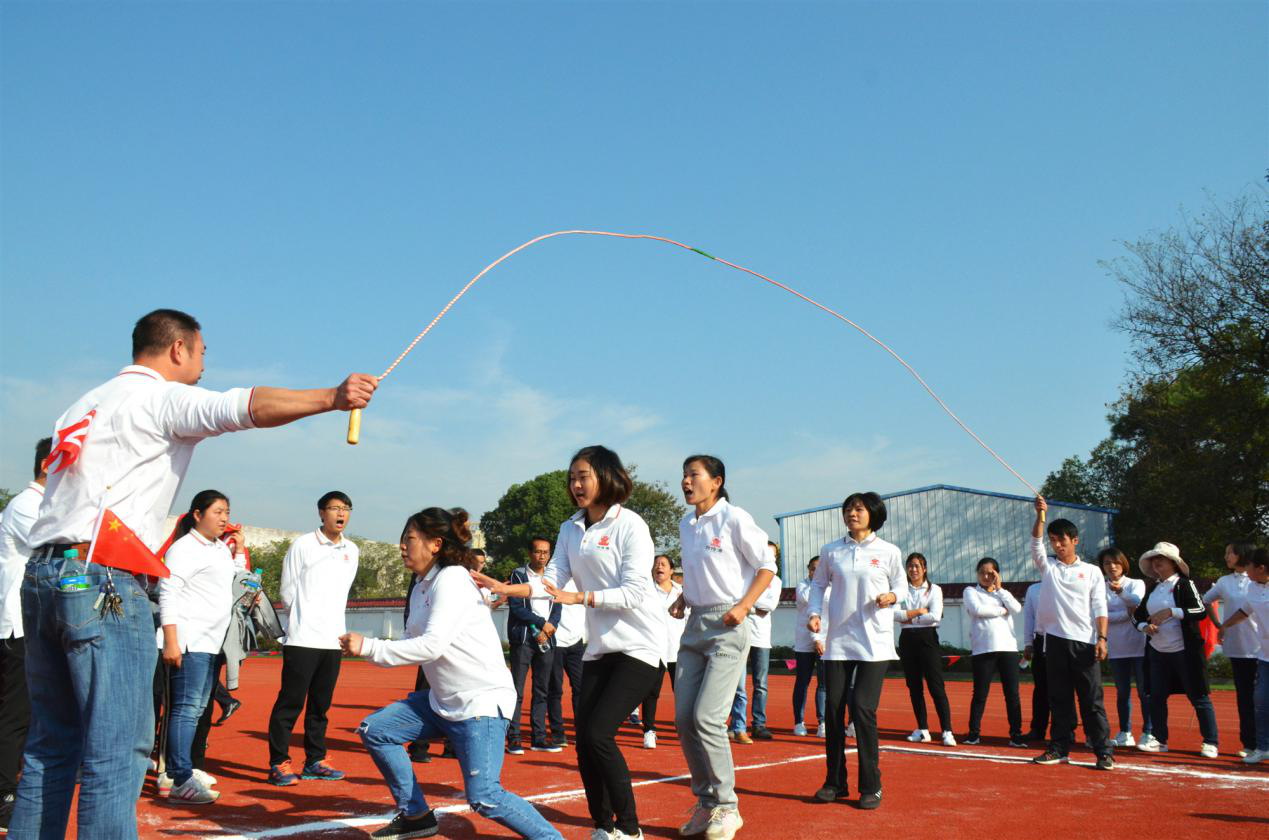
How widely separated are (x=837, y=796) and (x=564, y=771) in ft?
8.12

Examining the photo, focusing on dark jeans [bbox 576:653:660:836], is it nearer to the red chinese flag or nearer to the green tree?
the red chinese flag

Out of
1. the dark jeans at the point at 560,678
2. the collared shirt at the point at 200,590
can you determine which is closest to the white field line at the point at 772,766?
the collared shirt at the point at 200,590

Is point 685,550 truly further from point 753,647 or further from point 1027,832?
point 753,647

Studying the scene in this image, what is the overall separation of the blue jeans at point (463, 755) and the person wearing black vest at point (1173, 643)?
7.62 m

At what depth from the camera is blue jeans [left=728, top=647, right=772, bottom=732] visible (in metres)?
11.1

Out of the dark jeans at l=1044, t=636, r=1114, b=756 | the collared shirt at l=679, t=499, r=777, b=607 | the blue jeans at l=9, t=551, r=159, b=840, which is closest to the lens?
the blue jeans at l=9, t=551, r=159, b=840

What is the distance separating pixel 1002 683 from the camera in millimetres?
11258

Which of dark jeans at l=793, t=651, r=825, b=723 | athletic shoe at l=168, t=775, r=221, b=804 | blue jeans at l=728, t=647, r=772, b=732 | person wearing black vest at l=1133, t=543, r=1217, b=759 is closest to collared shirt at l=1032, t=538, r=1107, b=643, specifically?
person wearing black vest at l=1133, t=543, r=1217, b=759

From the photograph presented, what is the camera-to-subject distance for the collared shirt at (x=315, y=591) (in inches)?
313

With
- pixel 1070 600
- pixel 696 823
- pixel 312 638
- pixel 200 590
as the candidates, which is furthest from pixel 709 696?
pixel 1070 600

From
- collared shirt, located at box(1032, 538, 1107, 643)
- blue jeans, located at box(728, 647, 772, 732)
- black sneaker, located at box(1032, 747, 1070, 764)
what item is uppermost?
collared shirt, located at box(1032, 538, 1107, 643)

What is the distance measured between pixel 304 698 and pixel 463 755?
3430 mm

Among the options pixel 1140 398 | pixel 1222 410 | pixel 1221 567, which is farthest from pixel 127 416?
pixel 1140 398

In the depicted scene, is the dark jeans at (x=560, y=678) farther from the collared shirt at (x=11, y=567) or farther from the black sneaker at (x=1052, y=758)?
the collared shirt at (x=11, y=567)
